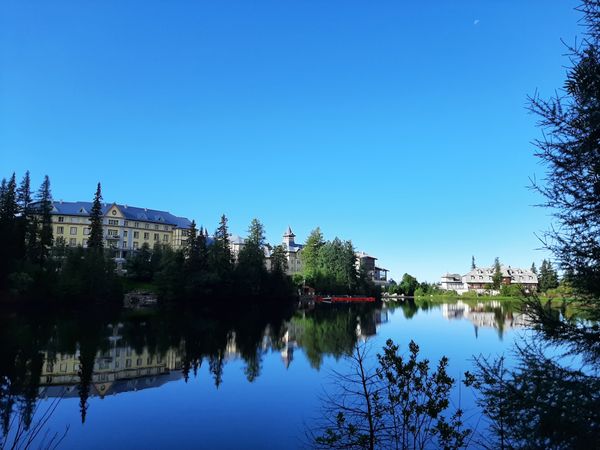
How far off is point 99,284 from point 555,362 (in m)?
58.4

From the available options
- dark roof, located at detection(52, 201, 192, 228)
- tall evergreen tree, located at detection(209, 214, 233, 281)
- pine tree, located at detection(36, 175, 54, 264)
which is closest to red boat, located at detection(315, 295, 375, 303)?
tall evergreen tree, located at detection(209, 214, 233, 281)

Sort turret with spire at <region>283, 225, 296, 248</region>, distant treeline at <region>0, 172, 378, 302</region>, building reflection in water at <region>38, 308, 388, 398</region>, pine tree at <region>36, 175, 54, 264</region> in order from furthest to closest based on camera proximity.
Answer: turret with spire at <region>283, 225, 296, 248</region>
pine tree at <region>36, 175, 54, 264</region>
distant treeline at <region>0, 172, 378, 302</region>
building reflection in water at <region>38, 308, 388, 398</region>

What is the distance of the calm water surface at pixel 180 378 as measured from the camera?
12469 mm

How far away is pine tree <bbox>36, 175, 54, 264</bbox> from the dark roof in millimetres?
18880

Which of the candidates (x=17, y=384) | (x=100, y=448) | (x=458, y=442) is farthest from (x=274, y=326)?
(x=458, y=442)

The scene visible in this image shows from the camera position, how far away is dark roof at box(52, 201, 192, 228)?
9112 cm

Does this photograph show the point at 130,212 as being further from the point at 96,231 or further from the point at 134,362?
the point at 134,362

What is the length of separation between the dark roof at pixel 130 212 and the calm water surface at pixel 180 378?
6218 centimetres

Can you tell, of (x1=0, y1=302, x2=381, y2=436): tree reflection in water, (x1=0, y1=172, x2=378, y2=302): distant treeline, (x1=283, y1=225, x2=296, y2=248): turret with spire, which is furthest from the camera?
(x1=283, y1=225, x2=296, y2=248): turret with spire

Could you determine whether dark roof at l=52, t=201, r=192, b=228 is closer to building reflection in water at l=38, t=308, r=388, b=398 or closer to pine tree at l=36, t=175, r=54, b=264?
pine tree at l=36, t=175, r=54, b=264

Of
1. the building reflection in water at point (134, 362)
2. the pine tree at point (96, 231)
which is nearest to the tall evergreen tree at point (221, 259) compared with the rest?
the pine tree at point (96, 231)

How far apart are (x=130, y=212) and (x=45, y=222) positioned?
30545mm

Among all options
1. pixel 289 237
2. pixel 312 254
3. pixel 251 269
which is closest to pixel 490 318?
pixel 251 269

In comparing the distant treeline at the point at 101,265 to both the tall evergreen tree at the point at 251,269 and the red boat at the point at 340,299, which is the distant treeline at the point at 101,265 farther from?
the red boat at the point at 340,299
